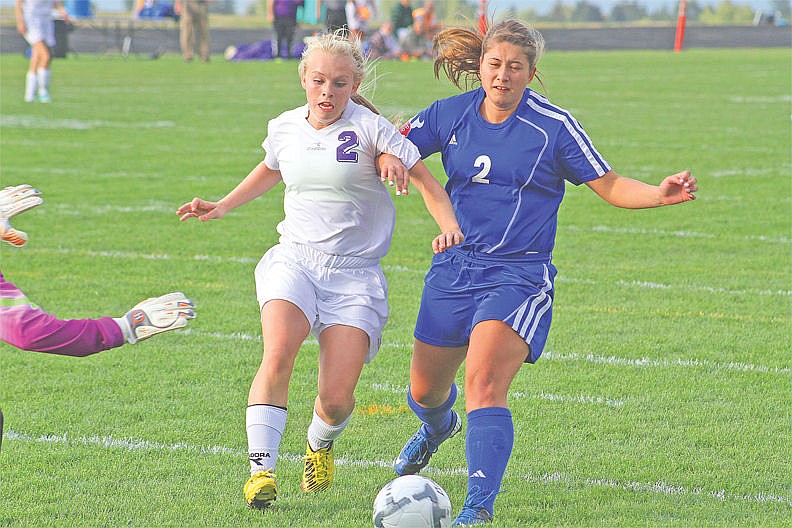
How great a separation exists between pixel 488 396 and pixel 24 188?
1.78m

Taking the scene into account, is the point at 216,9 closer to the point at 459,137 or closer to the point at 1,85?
the point at 1,85

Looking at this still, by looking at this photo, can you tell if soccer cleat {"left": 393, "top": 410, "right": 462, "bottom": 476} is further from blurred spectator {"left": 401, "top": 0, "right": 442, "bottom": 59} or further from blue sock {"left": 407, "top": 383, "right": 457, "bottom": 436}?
blurred spectator {"left": 401, "top": 0, "right": 442, "bottom": 59}

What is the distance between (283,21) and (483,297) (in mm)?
28295

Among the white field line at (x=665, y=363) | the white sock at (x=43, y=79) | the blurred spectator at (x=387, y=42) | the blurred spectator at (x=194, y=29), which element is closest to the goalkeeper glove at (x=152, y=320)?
the white field line at (x=665, y=363)

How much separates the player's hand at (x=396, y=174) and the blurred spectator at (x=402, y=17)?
98.1ft

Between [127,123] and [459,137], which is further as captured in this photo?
[127,123]

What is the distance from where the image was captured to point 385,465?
5.25 meters

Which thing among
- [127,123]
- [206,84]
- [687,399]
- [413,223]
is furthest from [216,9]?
A: [687,399]

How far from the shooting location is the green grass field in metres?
4.82

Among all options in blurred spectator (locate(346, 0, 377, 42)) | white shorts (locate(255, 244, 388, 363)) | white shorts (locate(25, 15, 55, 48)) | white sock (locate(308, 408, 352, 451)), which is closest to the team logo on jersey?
white shorts (locate(255, 244, 388, 363))

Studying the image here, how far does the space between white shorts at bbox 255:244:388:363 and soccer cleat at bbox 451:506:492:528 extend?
889 millimetres

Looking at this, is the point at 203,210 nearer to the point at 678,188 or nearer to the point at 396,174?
the point at 396,174

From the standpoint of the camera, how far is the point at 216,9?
55656 mm

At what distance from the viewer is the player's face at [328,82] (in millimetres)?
4980
